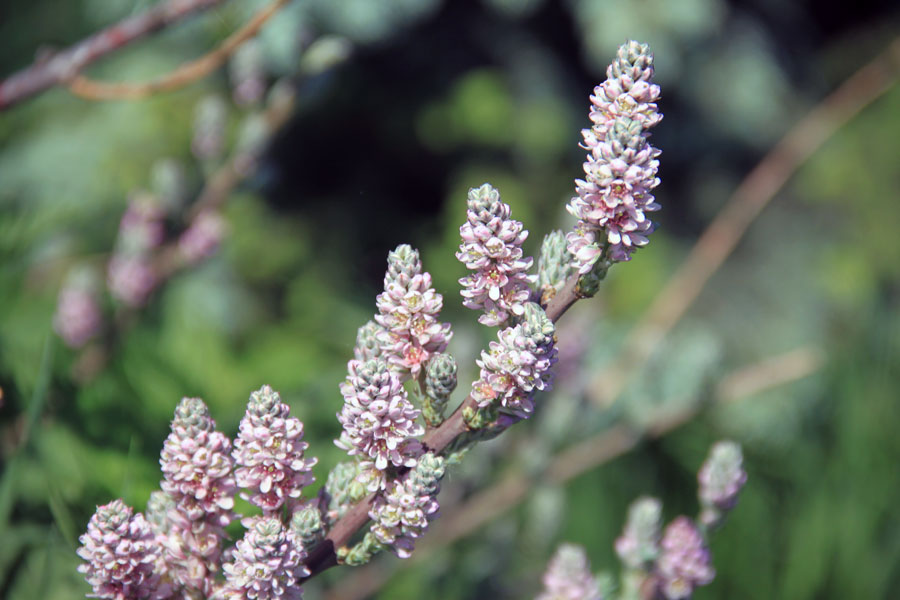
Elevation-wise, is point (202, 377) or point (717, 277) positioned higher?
point (717, 277)

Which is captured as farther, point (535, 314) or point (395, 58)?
point (395, 58)

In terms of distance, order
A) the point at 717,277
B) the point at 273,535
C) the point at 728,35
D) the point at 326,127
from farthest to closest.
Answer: the point at 717,277 → the point at 728,35 → the point at 326,127 → the point at 273,535

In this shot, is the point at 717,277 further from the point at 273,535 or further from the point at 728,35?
the point at 273,535

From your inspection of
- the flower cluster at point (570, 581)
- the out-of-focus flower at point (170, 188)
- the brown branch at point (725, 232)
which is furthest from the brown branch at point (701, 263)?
the out-of-focus flower at point (170, 188)

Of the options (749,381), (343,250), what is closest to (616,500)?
(749,381)

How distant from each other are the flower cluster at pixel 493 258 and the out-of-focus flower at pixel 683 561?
25cm

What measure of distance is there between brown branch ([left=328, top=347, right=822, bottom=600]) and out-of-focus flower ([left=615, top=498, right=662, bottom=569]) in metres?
0.36

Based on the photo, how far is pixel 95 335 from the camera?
83 cm

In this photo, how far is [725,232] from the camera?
1334 mm

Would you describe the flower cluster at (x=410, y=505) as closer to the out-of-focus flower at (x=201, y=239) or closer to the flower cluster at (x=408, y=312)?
the flower cluster at (x=408, y=312)

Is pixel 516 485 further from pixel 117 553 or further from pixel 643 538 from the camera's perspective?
pixel 117 553

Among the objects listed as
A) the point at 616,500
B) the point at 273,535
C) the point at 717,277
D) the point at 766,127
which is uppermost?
the point at 766,127

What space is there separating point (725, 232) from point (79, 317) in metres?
1.02

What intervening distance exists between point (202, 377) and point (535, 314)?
0.54 m
